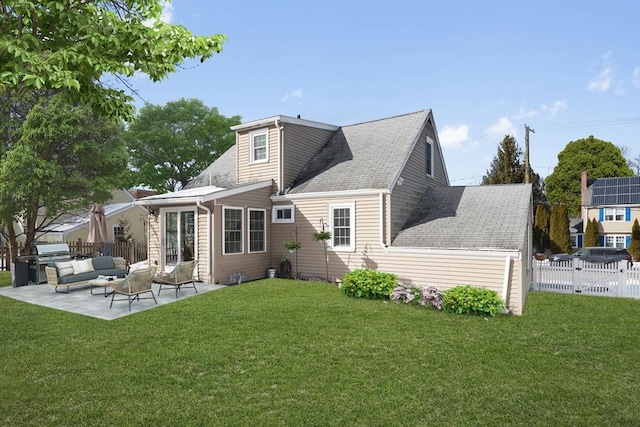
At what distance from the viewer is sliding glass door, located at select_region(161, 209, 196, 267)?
1400 centimetres

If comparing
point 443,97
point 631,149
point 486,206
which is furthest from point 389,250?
point 631,149

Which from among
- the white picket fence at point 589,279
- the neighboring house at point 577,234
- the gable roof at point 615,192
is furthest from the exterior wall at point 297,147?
the neighboring house at point 577,234

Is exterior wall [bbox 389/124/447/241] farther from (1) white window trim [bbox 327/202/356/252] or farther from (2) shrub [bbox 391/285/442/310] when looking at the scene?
(2) shrub [bbox 391/285/442/310]

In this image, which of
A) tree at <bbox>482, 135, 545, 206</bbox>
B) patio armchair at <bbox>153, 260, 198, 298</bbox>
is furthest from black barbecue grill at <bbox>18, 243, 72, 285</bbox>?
tree at <bbox>482, 135, 545, 206</bbox>

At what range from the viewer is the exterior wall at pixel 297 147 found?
15828mm

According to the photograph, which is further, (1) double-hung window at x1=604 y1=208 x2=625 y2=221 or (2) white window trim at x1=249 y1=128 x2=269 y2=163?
(1) double-hung window at x1=604 y1=208 x2=625 y2=221

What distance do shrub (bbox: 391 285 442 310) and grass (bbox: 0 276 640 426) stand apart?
23.1 inches

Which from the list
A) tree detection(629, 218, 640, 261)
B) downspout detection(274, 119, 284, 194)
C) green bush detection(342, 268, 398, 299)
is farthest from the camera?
tree detection(629, 218, 640, 261)

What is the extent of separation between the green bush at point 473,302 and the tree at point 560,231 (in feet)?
80.9

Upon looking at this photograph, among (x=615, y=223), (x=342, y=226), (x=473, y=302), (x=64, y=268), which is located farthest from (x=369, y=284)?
(x=615, y=223)

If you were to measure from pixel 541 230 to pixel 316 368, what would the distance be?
3106 centimetres

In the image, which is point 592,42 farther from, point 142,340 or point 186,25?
point 142,340

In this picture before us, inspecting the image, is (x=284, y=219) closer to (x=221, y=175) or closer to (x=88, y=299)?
(x=221, y=175)

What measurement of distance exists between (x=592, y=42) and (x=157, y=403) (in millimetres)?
16079
